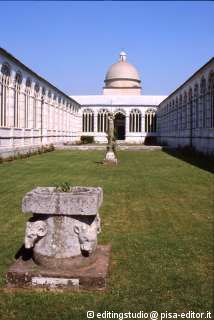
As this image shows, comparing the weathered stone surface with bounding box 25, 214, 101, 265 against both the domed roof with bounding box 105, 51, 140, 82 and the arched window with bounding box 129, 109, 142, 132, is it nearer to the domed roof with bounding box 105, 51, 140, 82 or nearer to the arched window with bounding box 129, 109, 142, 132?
the arched window with bounding box 129, 109, 142, 132

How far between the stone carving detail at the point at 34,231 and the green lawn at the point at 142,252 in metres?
0.63

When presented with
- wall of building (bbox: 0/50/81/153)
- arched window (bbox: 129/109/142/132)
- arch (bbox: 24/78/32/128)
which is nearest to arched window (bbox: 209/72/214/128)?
wall of building (bbox: 0/50/81/153)

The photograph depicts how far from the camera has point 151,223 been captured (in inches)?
328

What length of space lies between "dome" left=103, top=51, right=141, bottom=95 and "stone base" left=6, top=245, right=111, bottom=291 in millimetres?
64142

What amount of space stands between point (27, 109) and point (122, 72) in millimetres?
42111

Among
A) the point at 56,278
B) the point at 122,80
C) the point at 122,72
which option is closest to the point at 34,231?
the point at 56,278

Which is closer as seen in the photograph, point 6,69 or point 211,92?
point 6,69

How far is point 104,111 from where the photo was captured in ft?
198

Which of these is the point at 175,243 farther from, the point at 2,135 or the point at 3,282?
the point at 2,135

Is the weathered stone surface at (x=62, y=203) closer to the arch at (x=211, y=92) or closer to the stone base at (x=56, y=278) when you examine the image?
the stone base at (x=56, y=278)

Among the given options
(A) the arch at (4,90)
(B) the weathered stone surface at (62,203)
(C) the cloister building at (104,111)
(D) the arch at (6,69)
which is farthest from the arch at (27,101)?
(B) the weathered stone surface at (62,203)

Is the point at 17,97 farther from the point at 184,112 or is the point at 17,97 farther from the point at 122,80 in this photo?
the point at 122,80

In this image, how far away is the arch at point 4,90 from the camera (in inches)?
959

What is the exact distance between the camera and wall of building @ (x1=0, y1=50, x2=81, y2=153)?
81.6ft
